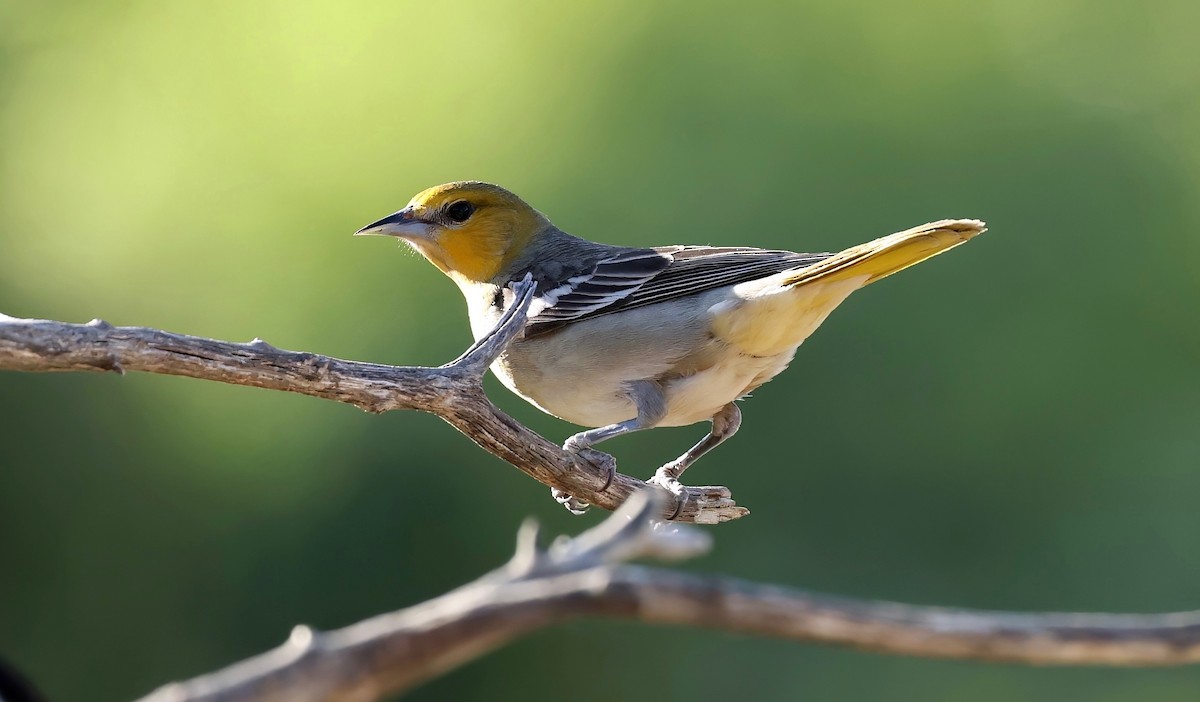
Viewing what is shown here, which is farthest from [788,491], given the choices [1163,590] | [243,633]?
[243,633]

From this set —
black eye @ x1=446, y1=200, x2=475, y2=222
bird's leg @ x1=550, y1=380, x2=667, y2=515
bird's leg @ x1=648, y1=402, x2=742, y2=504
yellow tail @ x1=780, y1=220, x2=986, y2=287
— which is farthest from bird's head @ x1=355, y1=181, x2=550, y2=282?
yellow tail @ x1=780, y1=220, x2=986, y2=287

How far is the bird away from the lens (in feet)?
11.9

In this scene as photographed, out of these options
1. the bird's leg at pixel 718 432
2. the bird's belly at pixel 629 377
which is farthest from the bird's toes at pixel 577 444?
the bird's leg at pixel 718 432

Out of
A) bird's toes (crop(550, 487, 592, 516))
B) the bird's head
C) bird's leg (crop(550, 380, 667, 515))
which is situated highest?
the bird's head

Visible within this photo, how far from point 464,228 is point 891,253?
171cm

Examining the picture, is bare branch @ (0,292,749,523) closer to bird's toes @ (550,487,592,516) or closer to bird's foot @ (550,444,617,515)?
bird's foot @ (550,444,617,515)

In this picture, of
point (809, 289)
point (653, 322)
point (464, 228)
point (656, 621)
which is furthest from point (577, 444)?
point (656, 621)

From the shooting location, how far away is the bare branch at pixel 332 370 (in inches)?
94.0

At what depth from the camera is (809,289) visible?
3.52 m

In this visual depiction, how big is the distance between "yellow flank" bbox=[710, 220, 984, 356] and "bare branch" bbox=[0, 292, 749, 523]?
64cm

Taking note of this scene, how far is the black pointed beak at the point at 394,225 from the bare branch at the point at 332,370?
0.91m

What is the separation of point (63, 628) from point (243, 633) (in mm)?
1272

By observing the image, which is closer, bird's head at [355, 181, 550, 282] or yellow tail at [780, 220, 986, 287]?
yellow tail at [780, 220, 986, 287]

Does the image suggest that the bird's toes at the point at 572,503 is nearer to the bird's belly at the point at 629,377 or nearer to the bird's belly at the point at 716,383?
the bird's belly at the point at 629,377
